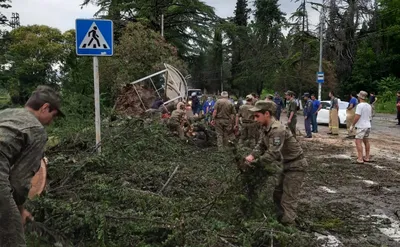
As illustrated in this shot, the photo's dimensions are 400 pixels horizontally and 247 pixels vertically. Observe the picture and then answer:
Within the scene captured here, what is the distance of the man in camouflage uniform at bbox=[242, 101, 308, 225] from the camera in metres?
4.80

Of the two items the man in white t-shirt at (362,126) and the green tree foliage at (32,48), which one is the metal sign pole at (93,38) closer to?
the man in white t-shirt at (362,126)

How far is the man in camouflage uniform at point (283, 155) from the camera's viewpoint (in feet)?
15.8

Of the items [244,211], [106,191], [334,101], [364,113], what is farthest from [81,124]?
[334,101]

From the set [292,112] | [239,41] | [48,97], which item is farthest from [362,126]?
[239,41]

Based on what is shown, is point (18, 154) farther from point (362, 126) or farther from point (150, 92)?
point (150, 92)

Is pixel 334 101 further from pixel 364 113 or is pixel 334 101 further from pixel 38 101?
pixel 38 101

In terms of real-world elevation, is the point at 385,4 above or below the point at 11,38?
above

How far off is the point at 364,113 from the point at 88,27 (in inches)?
257

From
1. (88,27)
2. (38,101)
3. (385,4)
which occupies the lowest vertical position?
(38,101)

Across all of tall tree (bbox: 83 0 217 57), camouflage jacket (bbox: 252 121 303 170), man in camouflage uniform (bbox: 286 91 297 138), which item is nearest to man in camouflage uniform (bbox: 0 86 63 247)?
camouflage jacket (bbox: 252 121 303 170)

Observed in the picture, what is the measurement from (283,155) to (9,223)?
11.0 feet

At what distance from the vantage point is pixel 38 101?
281cm

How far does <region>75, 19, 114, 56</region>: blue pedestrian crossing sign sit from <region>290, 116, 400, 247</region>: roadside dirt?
12.8 ft

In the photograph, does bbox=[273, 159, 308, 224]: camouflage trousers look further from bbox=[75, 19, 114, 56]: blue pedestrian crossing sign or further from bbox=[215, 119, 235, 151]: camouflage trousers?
bbox=[215, 119, 235, 151]: camouflage trousers
